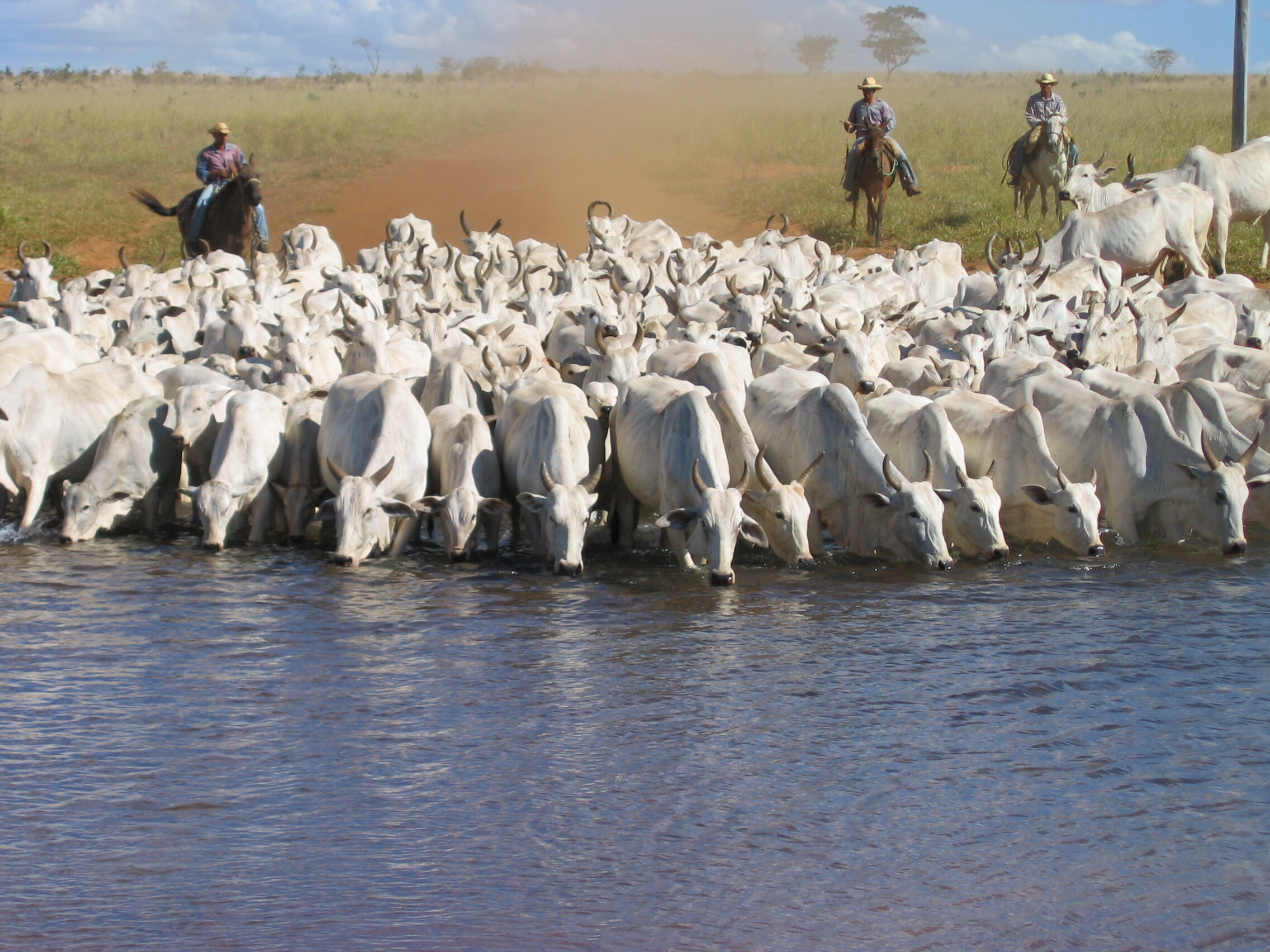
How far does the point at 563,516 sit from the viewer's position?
912 centimetres

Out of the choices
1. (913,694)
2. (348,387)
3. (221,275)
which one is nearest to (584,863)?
(913,694)

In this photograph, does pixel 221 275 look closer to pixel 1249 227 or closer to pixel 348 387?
pixel 348 387

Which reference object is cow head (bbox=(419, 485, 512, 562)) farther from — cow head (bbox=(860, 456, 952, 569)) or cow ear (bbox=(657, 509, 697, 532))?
cow head (bbox=(860, 456, 952, 569))

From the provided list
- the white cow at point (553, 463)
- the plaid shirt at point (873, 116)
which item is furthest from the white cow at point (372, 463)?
the plaid shirt at point (873, 116)

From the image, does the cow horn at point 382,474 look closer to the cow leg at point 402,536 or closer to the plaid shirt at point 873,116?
the cow leg at point 402,536

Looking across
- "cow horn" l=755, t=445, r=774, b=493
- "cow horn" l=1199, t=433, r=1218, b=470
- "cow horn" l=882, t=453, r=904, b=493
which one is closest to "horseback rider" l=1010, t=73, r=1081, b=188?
"cow horn" l=1199, t=433, r=1218, b=470

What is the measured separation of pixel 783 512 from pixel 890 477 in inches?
26.2

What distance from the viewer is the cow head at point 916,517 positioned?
9133 mm

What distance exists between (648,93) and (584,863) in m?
52.9

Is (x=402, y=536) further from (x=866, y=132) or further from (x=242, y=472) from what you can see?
(x=866, y=132)

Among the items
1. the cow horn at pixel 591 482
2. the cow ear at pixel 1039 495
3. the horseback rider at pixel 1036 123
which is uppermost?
the horseback rider at pixel 1036 123

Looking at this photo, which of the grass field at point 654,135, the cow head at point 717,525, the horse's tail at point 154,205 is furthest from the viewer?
the grass field at point 654,135

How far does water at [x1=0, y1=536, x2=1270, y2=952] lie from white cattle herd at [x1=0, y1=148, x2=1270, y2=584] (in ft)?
1.31

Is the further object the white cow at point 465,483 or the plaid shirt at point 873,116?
the plaid shirt at point 873,116
